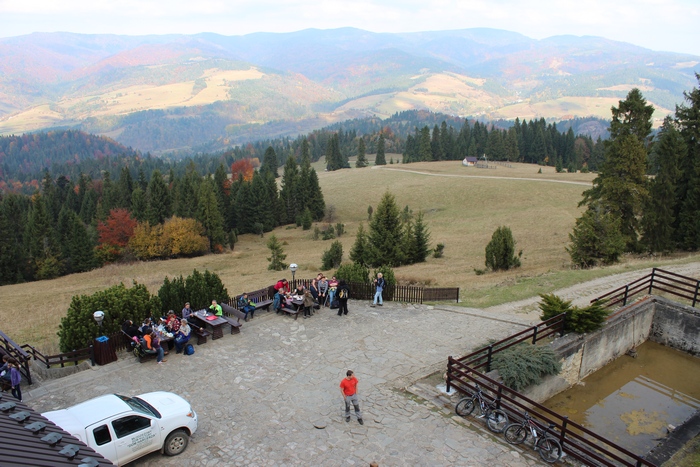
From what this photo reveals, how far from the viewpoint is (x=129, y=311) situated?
17.1 meters

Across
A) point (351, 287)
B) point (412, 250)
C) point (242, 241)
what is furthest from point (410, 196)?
point (351, 287)

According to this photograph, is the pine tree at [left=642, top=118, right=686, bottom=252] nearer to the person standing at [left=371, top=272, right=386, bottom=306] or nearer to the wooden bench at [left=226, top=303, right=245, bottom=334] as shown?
the person standing at [left=371, top=272, right=386, bottom=306]

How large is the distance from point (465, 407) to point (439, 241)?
130 feet

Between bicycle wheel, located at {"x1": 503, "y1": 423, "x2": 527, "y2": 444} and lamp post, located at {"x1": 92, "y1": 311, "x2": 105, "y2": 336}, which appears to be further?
lamp post, located at {"x1": 92, "y1": 311, "x2": 105, "y2": 336}

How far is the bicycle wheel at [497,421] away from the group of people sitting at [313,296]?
9013 mm

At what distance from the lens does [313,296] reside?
69.7 ft

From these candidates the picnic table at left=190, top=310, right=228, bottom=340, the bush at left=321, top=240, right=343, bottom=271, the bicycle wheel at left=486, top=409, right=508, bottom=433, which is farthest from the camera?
the bush at left=321, top=240, right=343, bottom=271

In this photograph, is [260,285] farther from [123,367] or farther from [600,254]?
[600,254]

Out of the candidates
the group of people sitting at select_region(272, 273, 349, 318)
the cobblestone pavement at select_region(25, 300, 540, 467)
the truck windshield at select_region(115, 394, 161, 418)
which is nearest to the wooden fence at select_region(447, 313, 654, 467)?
the cobblestone pavement at select_region(25, 300, 540, 467)

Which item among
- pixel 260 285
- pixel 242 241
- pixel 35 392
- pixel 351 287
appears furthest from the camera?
pixel 242 241

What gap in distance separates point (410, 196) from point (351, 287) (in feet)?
187

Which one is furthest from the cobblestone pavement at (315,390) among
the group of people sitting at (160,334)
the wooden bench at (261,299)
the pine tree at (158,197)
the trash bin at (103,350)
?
the pine tree at (158,197)

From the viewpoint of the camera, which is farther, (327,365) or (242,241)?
(242,241)

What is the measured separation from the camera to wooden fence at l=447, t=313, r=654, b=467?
10461mm
